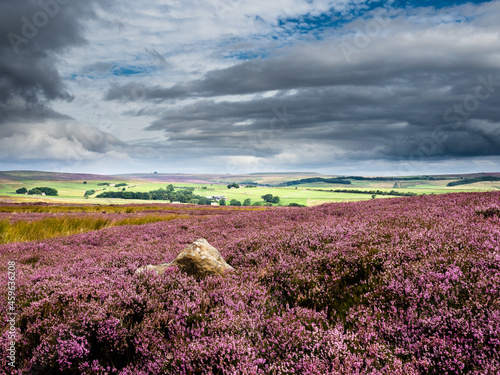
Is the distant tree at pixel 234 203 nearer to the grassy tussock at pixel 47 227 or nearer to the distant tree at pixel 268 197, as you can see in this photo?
the distant tree at pixel 268 197

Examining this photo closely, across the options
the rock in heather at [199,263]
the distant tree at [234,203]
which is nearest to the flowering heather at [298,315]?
the rock in heather at [199,263]

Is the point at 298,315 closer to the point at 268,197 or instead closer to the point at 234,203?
the point at 234,203

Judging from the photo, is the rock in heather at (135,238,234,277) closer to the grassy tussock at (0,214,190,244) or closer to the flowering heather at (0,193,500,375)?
the flowering heather at (0,193,500,375)

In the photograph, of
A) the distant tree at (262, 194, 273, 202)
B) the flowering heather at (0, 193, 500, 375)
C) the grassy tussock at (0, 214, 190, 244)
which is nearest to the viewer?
the flowering heather at (0, 193, 500, 375)

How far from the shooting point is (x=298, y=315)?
338 centimetres

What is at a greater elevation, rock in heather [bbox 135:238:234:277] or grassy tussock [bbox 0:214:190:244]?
rock in heather [bbox 135:238:234:277]

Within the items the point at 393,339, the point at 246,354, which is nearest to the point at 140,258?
the point at 246,354

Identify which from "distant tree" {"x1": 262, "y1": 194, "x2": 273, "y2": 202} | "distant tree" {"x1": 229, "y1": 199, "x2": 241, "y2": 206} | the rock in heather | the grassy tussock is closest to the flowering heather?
the rock in heather

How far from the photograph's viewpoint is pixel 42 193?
93562 mm

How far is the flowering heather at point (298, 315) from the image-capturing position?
2.56 meters

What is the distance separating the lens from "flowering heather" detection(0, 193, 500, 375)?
2.56 meters

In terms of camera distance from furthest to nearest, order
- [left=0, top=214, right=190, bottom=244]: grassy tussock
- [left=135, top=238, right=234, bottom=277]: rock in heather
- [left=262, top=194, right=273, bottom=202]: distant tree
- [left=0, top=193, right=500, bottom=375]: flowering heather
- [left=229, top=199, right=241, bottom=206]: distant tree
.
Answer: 1. [left=262, top=194, right=273, bottom=202]: distant tree
2. [left=229, top=199, right=241, bottom=206]: distant tree
3. [left=0, top=214, right=190, bottom=244]: grassy tussock
4. [left=135, top=238, right=234, bottom=277]: rock in heather
5. [left=0, top=193, right=500, bottom=375]: flowering heather

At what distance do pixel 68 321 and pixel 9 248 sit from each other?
939cm

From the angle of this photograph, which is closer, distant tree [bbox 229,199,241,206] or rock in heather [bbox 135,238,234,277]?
rock in heather [bbox 135,238,234,277]
